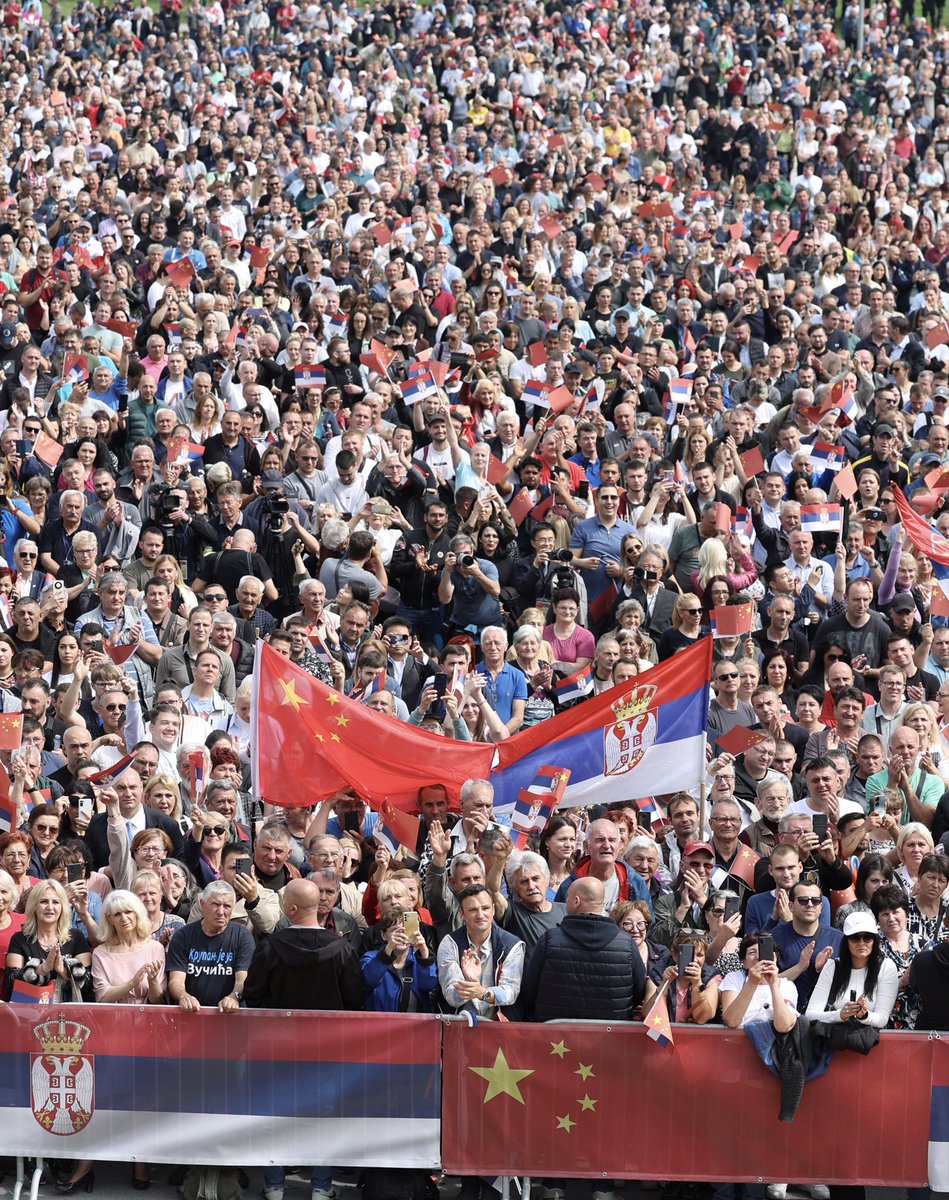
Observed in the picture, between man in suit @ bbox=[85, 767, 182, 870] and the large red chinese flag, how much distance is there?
65 centimetres

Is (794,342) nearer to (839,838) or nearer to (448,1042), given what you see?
(839,838)

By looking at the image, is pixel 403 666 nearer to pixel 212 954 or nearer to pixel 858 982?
pixel 212 954

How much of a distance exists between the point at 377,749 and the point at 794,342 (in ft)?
30.0

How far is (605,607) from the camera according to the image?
1507cm

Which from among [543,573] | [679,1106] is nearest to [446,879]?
[679,1106]

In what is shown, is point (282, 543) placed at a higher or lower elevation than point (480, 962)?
higher

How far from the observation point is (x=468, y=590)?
48.2 feet

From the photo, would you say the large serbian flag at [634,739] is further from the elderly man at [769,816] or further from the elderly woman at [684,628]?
the elderly woman at [684,628]

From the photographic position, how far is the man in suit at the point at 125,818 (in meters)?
11.1

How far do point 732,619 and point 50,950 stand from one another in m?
5.44

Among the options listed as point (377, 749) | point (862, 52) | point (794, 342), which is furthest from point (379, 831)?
point (862, 52)

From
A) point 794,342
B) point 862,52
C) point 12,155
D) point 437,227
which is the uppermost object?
point 862,52

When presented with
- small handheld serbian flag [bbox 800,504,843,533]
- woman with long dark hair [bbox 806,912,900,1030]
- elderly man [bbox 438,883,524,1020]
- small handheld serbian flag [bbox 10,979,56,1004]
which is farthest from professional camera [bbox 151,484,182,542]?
woman with long dark hair [bbox 806,912,900,1030]

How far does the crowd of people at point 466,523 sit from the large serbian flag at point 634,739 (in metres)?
0.16
